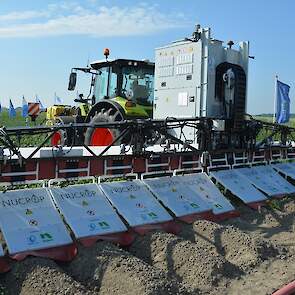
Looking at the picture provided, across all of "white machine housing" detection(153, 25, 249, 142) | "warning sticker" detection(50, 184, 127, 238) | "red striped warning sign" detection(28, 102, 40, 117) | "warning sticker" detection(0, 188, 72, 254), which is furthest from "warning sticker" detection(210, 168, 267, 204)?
"red striped warning sign" detection(28, 102, 40, 117)

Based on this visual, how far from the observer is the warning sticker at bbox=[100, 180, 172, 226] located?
235 inches

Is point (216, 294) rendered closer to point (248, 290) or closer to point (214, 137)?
point (248, 290)

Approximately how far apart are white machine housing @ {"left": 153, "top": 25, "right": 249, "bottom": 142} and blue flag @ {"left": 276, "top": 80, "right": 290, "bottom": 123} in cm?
543

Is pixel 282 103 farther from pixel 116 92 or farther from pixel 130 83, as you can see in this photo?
pixel 116 92

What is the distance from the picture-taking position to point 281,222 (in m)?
7.11

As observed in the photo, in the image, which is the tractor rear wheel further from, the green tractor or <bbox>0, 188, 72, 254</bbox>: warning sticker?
<bbox>0, 188, 72, 254</bbox>: warning sticker

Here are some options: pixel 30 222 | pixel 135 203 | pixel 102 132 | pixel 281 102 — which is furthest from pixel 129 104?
pixel 281 102

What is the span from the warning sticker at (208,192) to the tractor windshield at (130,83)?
3.70 m

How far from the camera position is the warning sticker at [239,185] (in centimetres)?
779

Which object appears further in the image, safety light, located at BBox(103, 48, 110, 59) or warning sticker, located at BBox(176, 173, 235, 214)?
safety light, located at BBox(103, 48, 110, 59)

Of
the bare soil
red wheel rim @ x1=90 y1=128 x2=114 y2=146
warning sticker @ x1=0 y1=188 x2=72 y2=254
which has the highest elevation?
red wheel rim @ x1=90 y1=128 x2=114 y2=146

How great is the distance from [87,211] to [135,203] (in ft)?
2.58

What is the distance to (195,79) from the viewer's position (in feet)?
30.7

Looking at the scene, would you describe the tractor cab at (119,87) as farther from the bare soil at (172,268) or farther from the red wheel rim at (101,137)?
the bare soil at (172,268)
